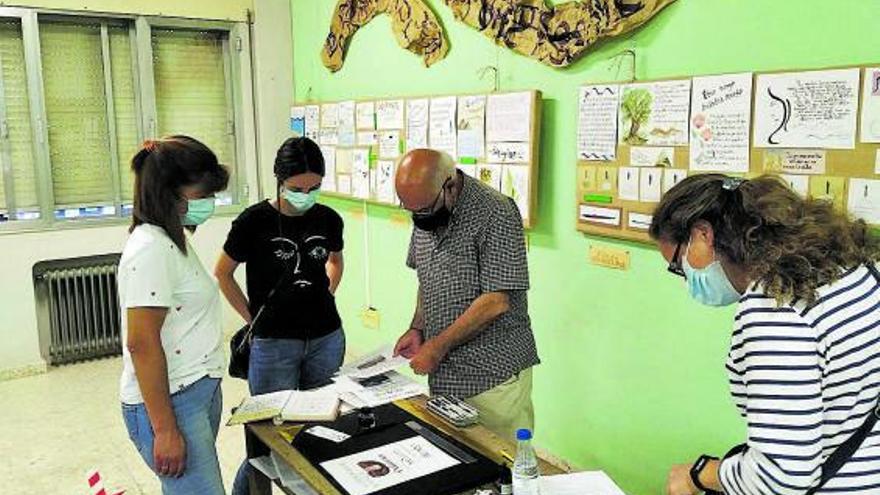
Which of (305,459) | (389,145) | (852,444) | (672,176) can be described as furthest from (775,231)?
(389,145)

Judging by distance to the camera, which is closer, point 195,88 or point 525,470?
point 525,470

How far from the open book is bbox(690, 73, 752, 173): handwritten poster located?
1351mm

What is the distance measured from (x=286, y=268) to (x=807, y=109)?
1643 millimetres

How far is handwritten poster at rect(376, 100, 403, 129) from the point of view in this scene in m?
3.56

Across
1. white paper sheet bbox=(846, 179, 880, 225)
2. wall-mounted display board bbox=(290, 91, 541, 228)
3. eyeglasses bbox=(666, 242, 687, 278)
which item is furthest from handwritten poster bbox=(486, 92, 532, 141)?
eyeglasses bbox=(666, 242, 687, 278)

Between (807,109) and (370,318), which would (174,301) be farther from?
(370,318)

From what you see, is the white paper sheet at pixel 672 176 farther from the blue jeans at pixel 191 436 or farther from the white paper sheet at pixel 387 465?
the blue jeans at pixel 191 436

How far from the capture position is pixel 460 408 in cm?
180

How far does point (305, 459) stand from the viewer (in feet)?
5.02

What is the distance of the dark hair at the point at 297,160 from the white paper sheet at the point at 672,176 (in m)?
1.16

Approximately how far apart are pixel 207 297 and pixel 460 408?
2.32ft

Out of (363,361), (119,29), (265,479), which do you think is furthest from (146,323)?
(119,29)

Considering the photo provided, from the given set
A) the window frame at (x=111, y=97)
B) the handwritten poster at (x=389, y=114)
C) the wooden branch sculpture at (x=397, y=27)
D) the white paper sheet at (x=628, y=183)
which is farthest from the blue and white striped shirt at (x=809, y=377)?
the window frame at (x=111, y=97)

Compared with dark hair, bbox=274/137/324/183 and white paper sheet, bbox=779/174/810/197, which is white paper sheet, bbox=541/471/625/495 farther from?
dark hair, bbox=274/137/324/183
